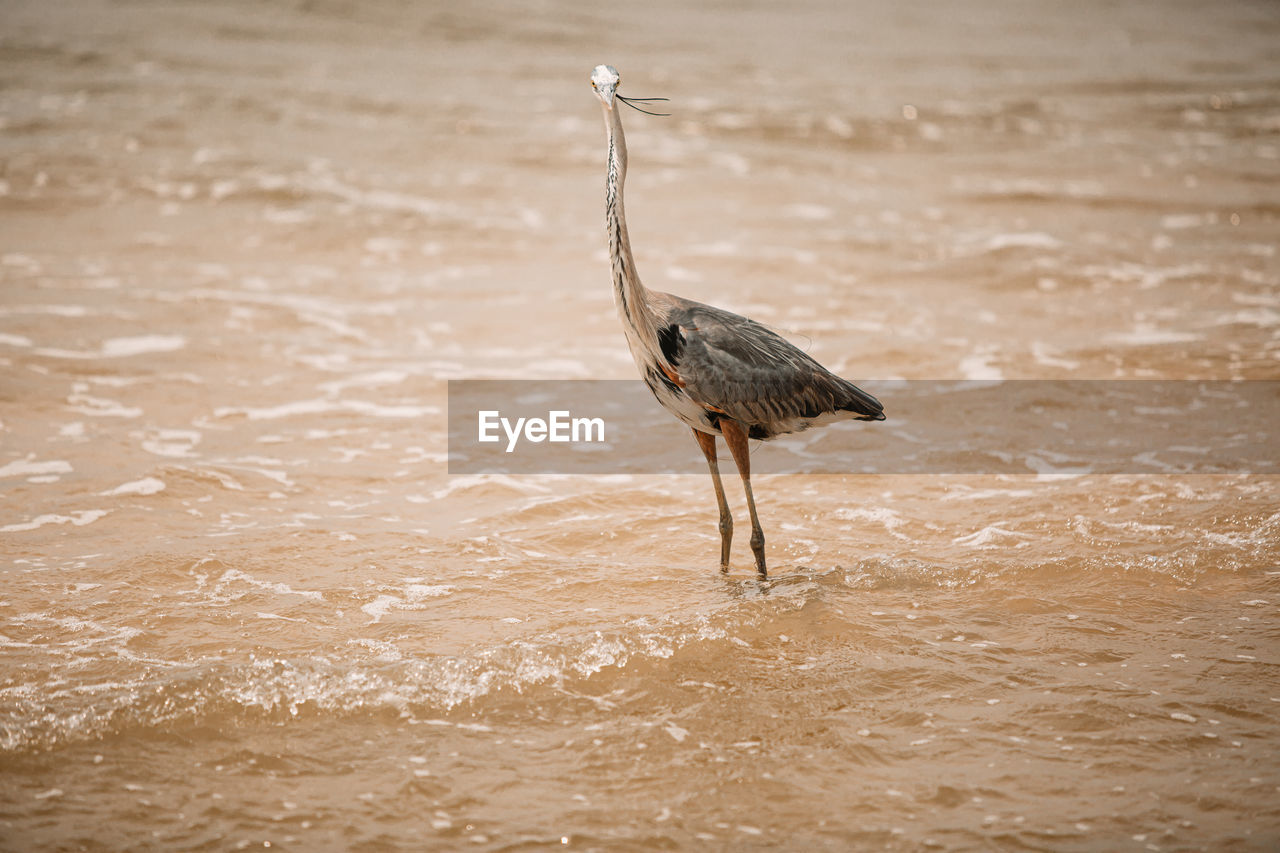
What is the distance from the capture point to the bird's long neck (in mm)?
5312

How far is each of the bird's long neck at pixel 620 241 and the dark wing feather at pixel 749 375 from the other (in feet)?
0.83

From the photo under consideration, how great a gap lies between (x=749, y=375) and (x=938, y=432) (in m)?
3.22

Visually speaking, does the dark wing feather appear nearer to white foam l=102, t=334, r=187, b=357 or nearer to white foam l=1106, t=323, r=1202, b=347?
white foam l=1106, t=323, r=1202, b=347

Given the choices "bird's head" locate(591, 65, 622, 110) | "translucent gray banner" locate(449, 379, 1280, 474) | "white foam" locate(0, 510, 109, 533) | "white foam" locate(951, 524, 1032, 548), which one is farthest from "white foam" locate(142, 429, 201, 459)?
"white foam" locate(951, 524, 1032, 548)

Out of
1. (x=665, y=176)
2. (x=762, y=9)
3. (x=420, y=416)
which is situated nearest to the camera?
(x=420, y=416)

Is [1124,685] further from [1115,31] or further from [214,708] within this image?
[1115,31]

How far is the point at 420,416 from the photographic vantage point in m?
9.02

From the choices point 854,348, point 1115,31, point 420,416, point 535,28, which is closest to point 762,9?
point 535,28

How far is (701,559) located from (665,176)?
10381 mm

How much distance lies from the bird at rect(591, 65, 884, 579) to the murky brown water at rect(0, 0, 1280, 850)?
0.86m

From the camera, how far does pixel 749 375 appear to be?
577cm

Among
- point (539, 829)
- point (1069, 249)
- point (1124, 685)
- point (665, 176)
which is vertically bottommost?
point (539, 829)

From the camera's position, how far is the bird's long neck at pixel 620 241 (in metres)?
5.31

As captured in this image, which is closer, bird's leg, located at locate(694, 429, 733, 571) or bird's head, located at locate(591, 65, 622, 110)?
bird's head, located at locate(591, 65, 622, 110)
